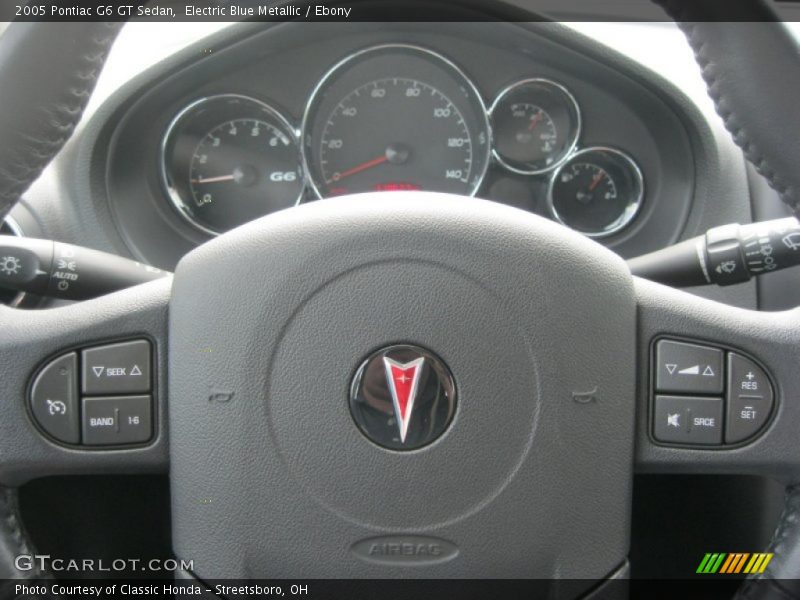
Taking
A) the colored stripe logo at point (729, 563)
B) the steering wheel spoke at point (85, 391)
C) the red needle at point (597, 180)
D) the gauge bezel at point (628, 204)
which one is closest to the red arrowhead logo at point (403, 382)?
the steering wheel spoke at point (85, 391)

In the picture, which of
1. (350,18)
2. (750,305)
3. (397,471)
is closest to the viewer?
(397,471)

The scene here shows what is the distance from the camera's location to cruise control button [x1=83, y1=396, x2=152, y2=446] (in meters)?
1.21

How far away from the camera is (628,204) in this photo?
234 centimetres

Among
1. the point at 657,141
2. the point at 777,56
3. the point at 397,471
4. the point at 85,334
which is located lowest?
the point at 397,471

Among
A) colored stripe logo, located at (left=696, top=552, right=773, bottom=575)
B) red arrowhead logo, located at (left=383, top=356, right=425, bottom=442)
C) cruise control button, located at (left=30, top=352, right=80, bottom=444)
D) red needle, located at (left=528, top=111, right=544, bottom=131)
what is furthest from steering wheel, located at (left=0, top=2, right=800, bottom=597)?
red needle, located at (left=528, top=111, right=544, bottom=131)

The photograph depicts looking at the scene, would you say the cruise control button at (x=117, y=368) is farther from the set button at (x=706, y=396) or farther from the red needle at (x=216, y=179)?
the red needle at (x=216, y=179)

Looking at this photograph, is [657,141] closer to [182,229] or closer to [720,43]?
[182,229]

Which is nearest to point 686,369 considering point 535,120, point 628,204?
point 628,204

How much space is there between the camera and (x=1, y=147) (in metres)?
0.99

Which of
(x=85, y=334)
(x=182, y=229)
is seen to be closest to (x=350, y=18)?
(x=182, y=229)

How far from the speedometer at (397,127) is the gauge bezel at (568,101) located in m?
0.03

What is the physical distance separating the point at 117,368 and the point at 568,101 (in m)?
1.44

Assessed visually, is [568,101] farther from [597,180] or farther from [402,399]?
[402,399]

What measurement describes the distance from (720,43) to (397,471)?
1.76 ft
